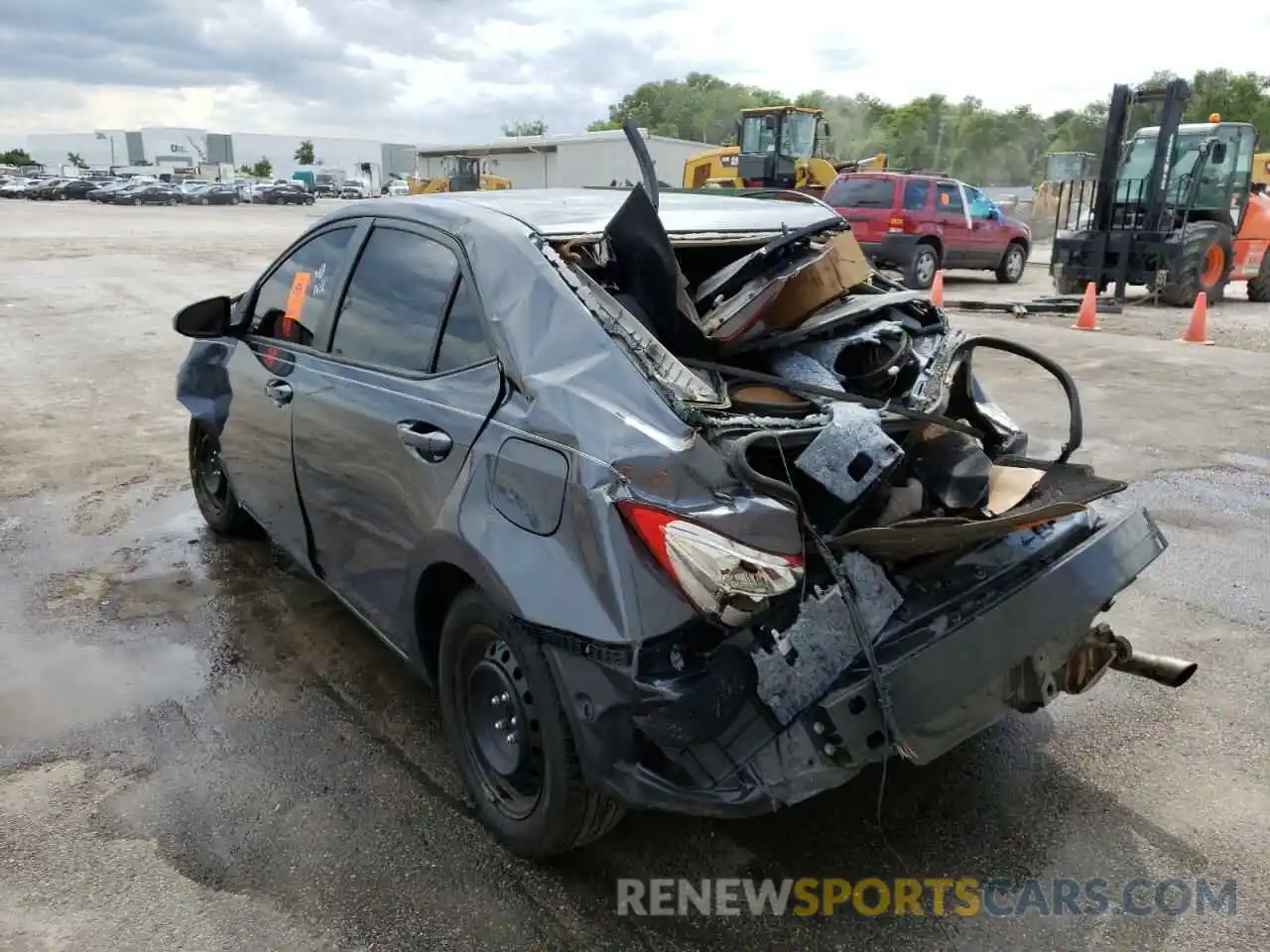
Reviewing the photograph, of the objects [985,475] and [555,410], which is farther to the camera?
[985,475]

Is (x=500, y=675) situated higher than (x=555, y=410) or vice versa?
(x=555, y=410)

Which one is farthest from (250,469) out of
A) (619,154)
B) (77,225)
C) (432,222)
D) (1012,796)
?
(619,154)

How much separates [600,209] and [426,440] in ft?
3.54

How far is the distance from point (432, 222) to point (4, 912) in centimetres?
231

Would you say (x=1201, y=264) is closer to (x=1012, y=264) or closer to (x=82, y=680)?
(x=1012, y=264)

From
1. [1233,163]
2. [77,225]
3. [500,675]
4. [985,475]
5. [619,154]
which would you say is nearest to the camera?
[500,675]

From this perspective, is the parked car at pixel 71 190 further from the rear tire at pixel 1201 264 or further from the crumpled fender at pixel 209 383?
the crumpled fender at pixel 209 383

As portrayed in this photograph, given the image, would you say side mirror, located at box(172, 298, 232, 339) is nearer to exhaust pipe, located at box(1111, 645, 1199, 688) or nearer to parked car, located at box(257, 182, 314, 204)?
exhaust pipe, located at box(1111, 645, 1199, 688)

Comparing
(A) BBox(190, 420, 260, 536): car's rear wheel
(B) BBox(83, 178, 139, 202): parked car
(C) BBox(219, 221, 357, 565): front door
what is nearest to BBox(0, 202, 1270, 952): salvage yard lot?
(A) BBox(190, 420, 260, 536): car's rear wheel

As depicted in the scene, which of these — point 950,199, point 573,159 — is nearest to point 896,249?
point 950,199

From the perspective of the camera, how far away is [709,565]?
2180 mm

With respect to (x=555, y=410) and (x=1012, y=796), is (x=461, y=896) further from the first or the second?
(x=1012, y=796)

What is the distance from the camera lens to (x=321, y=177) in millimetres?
Result: 94562

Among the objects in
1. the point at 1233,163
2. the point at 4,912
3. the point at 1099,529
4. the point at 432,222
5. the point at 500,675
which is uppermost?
the point at 1233,163
